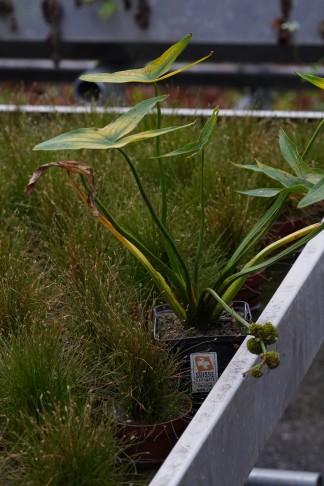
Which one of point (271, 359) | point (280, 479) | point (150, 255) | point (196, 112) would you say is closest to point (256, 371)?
point (271, 359)

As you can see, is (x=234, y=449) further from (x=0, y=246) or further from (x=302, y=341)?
(x=0, y=246)

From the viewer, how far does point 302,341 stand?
2.93 m

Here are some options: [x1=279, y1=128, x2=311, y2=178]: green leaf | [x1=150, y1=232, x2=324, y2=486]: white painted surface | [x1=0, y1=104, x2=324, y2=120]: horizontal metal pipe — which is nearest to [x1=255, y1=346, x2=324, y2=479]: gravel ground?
[x1=0, y1=104, x2=324, y2=120]: horizontal metal pipe

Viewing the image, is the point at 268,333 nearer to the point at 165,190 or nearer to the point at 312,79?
the point at 165,190

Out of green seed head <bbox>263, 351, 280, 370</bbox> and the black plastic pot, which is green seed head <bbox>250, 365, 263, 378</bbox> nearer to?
green seed head <bbox>263, 351, 280, 370</bbox>

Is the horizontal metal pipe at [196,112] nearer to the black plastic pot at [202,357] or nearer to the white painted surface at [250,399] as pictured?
the white painted surface at [250,399]

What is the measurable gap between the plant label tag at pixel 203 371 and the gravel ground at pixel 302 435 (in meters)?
4.72

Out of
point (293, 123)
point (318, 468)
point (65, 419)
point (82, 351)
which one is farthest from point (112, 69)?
point (65, 419)

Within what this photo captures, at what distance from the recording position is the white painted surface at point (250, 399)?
7.27 feet

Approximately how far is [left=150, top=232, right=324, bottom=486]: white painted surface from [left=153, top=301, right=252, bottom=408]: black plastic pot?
94 millimetres

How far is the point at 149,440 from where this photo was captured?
2.54 metres

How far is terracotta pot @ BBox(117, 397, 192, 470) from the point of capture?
2520mm

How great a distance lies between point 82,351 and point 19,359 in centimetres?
24

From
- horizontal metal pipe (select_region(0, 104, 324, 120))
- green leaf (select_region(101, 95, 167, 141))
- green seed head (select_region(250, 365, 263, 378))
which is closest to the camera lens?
green seed head (select_region(250, 365, 263, 378))
